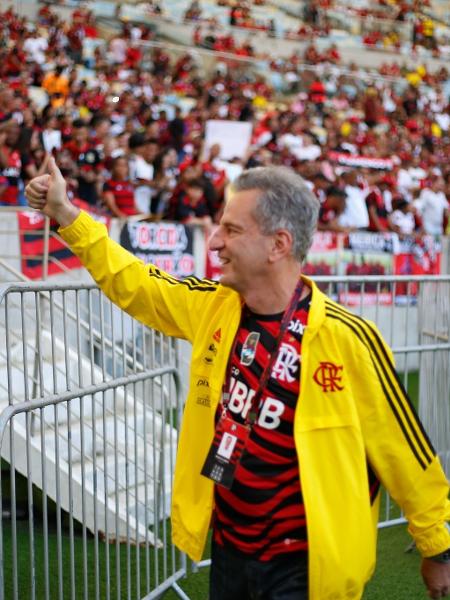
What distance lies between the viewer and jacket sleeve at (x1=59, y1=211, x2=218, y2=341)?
10.6 feet

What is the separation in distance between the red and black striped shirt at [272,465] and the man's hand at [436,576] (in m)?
0.42

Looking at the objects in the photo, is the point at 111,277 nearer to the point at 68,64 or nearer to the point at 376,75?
the point at 68,64

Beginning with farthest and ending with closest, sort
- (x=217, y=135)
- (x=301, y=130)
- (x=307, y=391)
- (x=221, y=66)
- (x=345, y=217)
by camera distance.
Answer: (x=221, y=66)
(x=301, y=130)
(x=217, y=135)
(x=345, y=217)
(x=307, y=391)

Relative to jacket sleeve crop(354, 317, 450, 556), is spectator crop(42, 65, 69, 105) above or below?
above

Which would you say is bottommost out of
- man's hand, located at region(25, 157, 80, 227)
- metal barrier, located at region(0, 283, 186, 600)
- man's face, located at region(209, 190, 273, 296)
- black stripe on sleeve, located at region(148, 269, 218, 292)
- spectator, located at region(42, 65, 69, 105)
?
metal barrier, located at region(0, 283, 186, 600)

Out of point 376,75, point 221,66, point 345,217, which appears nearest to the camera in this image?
point 345,217

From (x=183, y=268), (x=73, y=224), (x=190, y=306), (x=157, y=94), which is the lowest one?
(x=183, y=268)

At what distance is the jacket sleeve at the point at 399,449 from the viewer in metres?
3.04

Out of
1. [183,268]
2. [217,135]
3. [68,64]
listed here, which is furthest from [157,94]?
[183,268]

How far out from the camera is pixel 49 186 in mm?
3154

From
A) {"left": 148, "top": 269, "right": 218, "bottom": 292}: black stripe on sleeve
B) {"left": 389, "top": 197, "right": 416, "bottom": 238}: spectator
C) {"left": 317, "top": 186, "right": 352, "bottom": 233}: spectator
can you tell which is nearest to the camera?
{"left": 148, "top": 269, "right": 218, "bottom": 292}: black stripe on sleeve

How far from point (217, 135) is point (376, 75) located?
18.2 metres

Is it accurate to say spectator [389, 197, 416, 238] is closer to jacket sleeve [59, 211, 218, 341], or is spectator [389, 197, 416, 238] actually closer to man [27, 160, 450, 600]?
jacket sleeve [59, 211, 218, 341]

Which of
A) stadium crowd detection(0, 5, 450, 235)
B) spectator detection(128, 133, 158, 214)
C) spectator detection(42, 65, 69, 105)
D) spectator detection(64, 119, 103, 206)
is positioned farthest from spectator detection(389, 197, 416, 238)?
spectator detection(42, 65, 69, 105)
